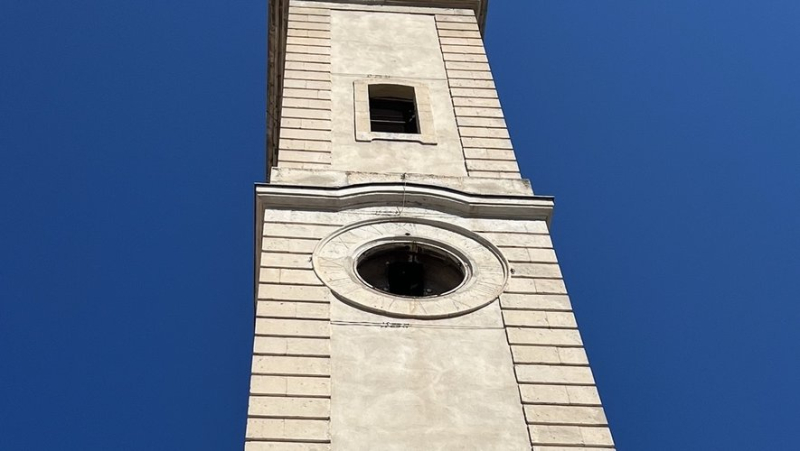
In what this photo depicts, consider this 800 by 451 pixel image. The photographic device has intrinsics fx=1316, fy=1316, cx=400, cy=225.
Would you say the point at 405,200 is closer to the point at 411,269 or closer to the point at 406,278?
the point at 411,269

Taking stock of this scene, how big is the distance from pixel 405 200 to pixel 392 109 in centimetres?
431

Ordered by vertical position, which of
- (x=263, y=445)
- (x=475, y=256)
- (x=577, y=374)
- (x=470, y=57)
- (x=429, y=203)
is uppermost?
(x=470, y=57)

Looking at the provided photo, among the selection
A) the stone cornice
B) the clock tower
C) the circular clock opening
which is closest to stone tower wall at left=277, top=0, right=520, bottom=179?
the clock tower

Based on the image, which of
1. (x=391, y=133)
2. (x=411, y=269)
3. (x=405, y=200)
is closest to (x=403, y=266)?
(x=411, y=269)

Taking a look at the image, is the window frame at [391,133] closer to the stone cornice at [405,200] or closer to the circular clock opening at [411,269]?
the stone cornice at [405,200]

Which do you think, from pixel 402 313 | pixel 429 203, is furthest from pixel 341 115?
pixel 402 313

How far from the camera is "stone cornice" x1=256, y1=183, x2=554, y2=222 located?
63.5 feet

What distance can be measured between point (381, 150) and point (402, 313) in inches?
199

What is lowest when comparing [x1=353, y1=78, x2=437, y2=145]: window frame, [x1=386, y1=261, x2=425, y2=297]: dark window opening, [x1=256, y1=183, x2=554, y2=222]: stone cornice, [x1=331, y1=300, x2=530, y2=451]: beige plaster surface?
[x1=331, y1=300, x2=530, y2=451]: beige plaster surface

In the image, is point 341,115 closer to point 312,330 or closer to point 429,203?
point 429,203

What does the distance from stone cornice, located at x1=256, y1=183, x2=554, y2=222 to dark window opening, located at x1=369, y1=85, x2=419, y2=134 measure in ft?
11.1

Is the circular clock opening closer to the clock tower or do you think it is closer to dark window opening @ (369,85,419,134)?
the clock tower

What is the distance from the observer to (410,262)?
18812 mm

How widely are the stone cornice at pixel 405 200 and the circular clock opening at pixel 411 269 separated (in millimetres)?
1000
